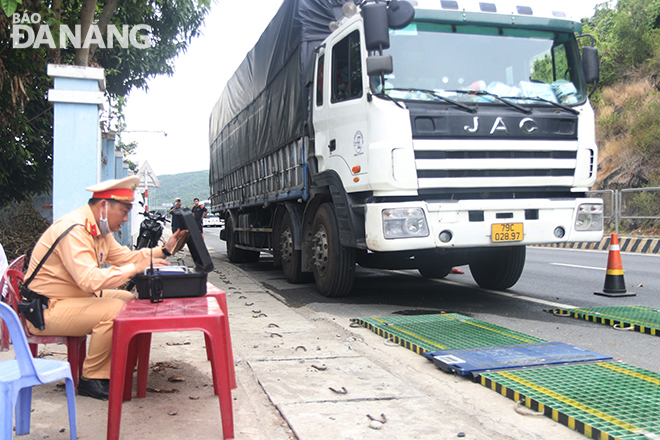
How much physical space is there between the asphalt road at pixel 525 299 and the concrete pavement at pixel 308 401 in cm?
167

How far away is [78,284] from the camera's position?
329 centimetres

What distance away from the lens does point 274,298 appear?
7.60 meters

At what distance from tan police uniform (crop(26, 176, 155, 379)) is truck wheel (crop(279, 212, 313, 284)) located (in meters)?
5.30

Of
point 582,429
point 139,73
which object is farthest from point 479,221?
point 139,73

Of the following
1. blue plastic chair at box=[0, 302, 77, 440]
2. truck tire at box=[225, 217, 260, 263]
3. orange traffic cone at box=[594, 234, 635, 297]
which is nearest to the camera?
blue plastic chair at box=[0, 302, 77, 440]

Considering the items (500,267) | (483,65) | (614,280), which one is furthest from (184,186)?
(483,65)

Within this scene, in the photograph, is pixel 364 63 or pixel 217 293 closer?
pixel 217 293

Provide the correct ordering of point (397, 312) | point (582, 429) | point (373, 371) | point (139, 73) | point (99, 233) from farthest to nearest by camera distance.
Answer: point (139, 73)
point (397, 312)
point (373, 371)
point (99, 233)
point (582, 429)

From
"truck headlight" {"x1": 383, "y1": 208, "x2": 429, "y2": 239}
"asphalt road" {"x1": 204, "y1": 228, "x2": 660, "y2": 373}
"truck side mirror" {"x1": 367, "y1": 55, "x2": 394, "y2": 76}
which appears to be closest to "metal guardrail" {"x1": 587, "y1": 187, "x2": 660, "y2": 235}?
"asphalt road" {"x1": 204, "y1": 228, "x2": 660, "y2": 373}

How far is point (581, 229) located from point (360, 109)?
2740 millimetres

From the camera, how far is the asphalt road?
17.2 feet

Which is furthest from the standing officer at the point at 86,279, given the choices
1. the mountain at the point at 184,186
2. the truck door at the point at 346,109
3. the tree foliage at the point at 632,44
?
the mountain at the point at 184,186

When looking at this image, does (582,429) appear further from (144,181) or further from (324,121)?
(144,181)

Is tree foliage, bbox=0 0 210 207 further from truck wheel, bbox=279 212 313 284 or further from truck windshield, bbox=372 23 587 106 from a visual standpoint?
truck wheel, bbox=279 212 313 284
